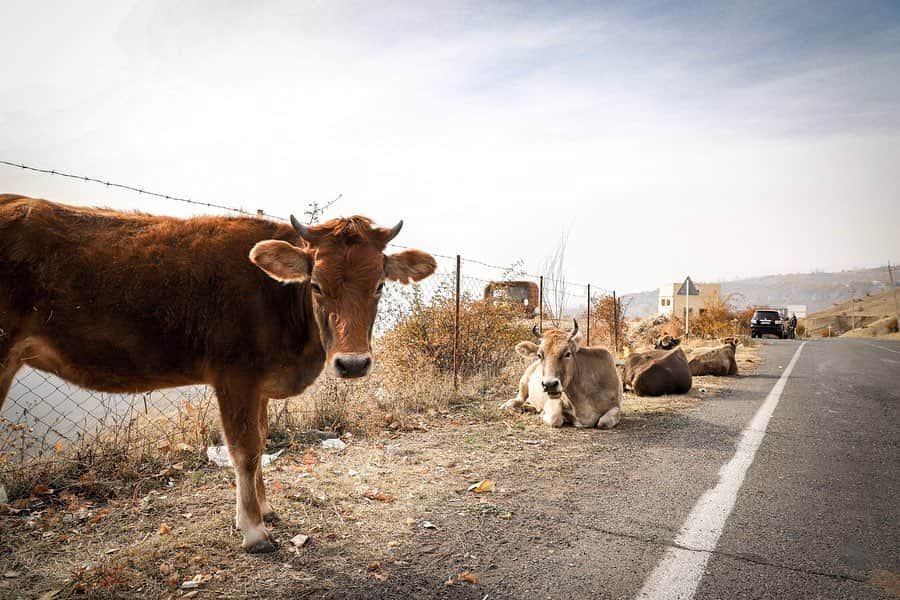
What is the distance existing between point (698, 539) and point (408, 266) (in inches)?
106

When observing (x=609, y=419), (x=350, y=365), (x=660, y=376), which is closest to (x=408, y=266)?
(x=350, y=365)

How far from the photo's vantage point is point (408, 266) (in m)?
4.27

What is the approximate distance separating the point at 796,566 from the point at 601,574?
1.15 m

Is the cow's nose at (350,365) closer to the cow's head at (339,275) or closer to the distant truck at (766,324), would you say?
the cow's head at (339,275)

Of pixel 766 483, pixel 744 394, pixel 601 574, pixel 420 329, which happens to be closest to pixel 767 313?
pixel 744 394

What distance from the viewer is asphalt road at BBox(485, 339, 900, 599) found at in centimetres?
312

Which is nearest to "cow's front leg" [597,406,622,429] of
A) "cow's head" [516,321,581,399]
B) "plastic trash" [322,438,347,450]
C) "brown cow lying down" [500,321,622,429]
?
"brown cow lying down" [500,321,622,429]

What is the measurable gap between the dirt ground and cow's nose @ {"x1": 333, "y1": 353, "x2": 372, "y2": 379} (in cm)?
113

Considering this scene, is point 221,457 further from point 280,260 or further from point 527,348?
point 527,348

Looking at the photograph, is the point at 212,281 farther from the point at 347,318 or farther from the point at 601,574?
the point at 601,574

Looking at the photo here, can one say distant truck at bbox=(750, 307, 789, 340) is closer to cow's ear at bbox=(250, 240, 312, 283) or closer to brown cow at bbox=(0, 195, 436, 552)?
brown cow at bbox=(0, 195, 436, 552)

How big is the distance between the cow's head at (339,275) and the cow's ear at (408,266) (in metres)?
0.19

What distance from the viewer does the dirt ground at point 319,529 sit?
3141 mm

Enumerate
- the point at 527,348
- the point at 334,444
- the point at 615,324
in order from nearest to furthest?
the point at 334,444, the point at 527,348, the point at 615,324
